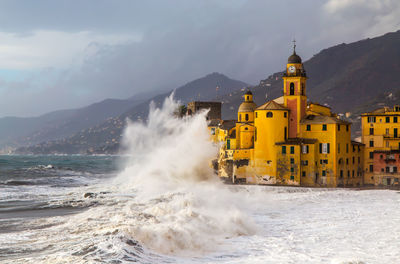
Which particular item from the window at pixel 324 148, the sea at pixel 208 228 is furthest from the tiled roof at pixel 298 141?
the sea at pixel 208 228

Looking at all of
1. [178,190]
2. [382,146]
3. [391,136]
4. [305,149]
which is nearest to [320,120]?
[305,149]

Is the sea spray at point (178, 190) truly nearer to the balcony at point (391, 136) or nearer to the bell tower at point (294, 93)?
the bell tower at point (294, 93)

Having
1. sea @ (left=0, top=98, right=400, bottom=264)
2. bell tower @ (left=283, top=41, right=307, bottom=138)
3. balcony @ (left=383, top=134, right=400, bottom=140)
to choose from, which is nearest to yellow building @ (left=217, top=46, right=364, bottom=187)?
bell tower @ (left=283, top=41, right=307, bottom=138)

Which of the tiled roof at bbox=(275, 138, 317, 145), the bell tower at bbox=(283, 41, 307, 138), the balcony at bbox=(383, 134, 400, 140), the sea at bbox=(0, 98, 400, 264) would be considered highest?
the bell tower at bbox=(283, 41, 307, 138)

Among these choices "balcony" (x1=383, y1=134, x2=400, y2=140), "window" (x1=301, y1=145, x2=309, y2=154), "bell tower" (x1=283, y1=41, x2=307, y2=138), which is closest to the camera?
"window" (x1=301, y1=145, x2=309, y2=154)

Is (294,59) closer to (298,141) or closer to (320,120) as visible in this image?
(320,120)

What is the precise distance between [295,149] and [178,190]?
13.3 meters

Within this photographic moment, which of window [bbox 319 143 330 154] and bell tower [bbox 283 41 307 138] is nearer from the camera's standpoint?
window [bbox 319 143 330 154]

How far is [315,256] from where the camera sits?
19797 mm

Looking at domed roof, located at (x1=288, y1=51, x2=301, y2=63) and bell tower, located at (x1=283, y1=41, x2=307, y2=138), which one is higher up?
domed roof, located at (x1=288, y1=51, x2=301, y2=63)

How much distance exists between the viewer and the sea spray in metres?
21.6

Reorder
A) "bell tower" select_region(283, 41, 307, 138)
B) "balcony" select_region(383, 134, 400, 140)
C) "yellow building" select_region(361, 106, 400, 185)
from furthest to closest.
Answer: "bell tower" select_region(283, 41, 307, 138)
"balcony" select_region(383, 134, 400, 140)
"yellow building" select_region(361, 106, 400, 185)

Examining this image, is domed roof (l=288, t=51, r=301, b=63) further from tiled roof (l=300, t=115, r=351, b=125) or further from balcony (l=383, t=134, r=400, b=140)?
balcony (l=383, t=134, r=400, b=140)

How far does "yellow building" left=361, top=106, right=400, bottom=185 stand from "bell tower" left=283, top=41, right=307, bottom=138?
7.44 metres
